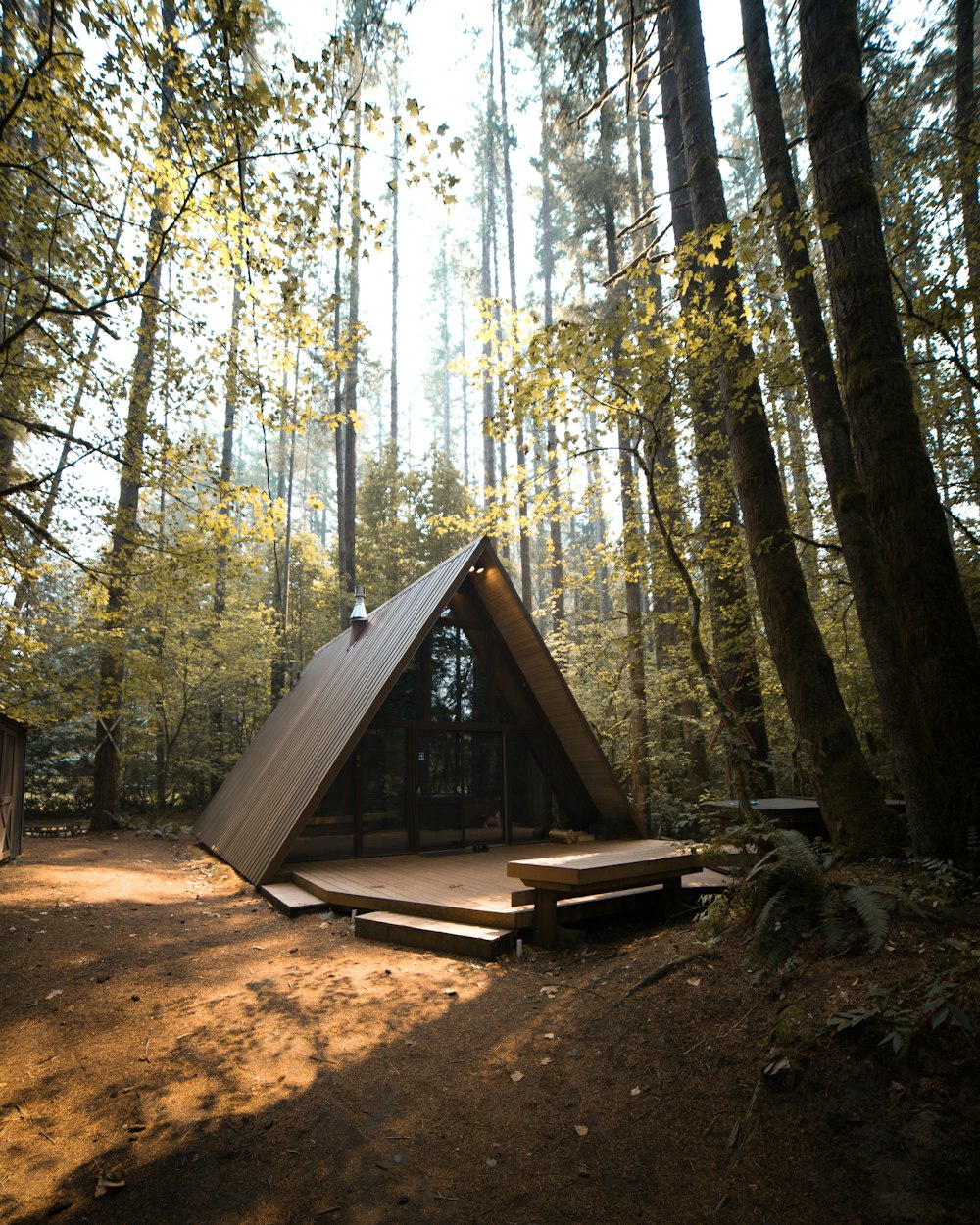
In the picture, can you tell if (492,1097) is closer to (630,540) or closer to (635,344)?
(635,344)

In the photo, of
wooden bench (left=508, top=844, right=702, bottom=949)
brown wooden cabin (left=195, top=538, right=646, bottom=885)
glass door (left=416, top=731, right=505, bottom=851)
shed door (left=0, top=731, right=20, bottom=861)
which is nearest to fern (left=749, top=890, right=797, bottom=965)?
wooden bench (left=508, top=844, right=702, bottom=949)

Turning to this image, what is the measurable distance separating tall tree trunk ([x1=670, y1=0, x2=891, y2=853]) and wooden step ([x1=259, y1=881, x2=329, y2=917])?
4.46 meters

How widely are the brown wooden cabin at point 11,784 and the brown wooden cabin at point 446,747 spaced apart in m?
2.68

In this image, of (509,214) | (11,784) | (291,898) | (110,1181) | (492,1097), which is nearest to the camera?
(110,1181)

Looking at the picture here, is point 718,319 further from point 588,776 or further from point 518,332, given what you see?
point 588,776

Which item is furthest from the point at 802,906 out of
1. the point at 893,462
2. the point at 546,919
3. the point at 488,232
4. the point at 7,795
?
the point at 488,232

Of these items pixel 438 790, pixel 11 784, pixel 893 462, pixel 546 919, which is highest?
pixel 893 462

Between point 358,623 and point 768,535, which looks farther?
point 358,623

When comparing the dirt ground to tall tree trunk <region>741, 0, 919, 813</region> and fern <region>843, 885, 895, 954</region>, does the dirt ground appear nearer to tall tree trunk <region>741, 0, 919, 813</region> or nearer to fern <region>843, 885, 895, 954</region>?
fern <region>843, 885, 895, 954</region>

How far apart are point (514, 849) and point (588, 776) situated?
1.41 m

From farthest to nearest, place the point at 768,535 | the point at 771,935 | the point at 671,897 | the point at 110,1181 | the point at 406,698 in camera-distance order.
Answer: the point at 406,698 < the point at 671,897 < the point at 768,535 < the point at 771,935 < the point at 110,1181

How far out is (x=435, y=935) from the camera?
492cm

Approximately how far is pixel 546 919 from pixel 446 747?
4448 millimetres

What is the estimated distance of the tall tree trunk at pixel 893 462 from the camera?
3.50 metres
